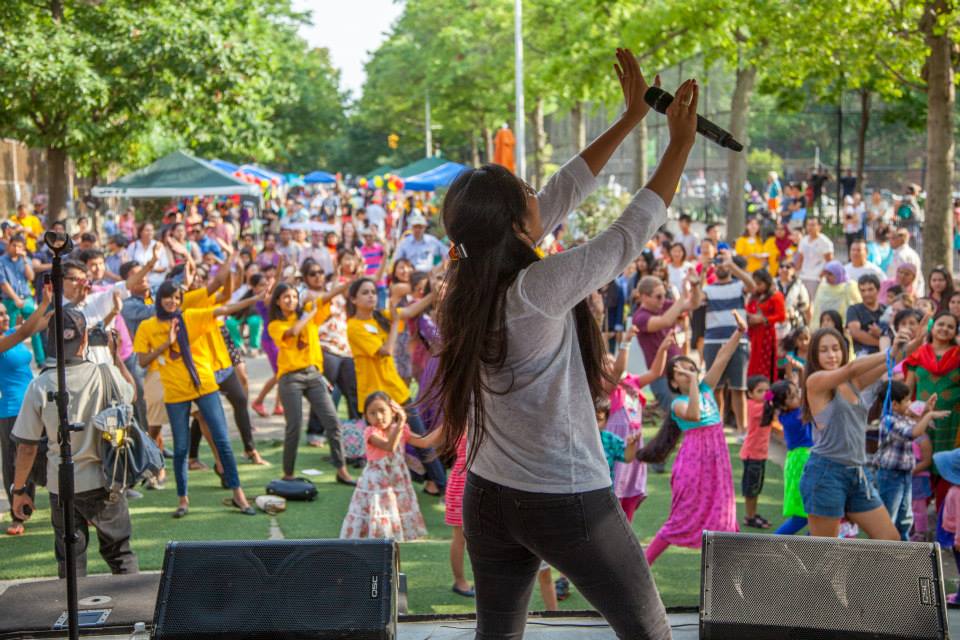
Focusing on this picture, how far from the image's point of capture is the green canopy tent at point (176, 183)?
20.2m

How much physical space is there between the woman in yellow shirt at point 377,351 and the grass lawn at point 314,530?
1.11 ft

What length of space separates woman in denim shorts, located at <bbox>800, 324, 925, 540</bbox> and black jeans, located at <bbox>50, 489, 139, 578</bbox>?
3645mm

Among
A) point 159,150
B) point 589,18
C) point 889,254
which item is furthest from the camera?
point 159,150

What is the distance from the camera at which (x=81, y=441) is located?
596 centimetres

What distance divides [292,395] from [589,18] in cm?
1734

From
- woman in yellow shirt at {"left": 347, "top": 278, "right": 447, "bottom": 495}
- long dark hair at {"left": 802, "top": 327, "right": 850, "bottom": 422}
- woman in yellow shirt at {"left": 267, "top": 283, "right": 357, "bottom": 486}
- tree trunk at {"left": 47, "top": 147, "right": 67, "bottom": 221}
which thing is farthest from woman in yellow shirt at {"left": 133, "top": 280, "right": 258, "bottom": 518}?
tree trunk at {"left": 47, "top": 147, "right": 67, "bottom": 221}

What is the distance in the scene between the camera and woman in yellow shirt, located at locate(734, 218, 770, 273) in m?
17.4

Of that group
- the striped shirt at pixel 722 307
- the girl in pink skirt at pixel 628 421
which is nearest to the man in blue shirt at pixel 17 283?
the striped shirt at pixel 722 307

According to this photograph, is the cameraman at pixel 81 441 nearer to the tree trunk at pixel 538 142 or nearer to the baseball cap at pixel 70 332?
the baseball cap at pixel 70 332

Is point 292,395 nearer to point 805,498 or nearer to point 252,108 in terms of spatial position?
point 805,498

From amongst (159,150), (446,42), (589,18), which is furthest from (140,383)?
(446,42)

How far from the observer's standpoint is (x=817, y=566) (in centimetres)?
452

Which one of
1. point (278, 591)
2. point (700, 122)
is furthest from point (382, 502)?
point (700, 122)

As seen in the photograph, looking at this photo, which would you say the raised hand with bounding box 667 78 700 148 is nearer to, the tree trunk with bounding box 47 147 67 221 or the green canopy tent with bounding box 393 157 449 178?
the tree trunk with bounding box 47 147 67 221
